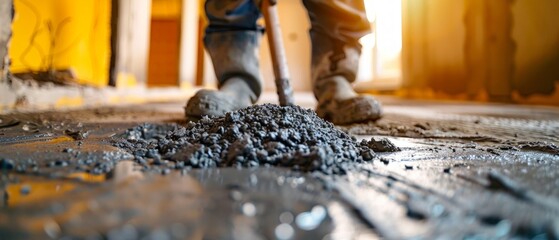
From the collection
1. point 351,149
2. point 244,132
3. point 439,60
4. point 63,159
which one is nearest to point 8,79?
point 63,159

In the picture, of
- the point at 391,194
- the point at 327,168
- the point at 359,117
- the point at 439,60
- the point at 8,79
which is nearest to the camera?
the point at 391,194

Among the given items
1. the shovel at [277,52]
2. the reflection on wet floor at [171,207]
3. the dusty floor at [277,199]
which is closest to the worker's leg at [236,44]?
the shovel at [277,52]

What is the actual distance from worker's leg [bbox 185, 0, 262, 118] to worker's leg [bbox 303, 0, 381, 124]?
0.73ft

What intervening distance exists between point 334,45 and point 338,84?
0.55 ft

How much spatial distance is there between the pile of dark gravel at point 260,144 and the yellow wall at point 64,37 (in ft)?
6.32

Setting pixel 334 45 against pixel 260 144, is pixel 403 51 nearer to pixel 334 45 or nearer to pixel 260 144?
pixel 334 45

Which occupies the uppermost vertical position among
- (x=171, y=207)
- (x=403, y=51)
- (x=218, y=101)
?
(x=403, y=51)

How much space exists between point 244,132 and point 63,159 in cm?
32

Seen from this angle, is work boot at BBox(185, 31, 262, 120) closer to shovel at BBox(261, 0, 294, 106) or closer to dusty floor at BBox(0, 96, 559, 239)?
shovel at BBox(261, 0, 294, 106)

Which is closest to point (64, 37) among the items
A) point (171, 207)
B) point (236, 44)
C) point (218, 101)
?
point (236, 44)

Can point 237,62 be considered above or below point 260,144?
above

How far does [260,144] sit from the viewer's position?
0.75 m

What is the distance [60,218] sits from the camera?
0.41m

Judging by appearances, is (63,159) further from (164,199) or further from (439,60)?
(439,60)
